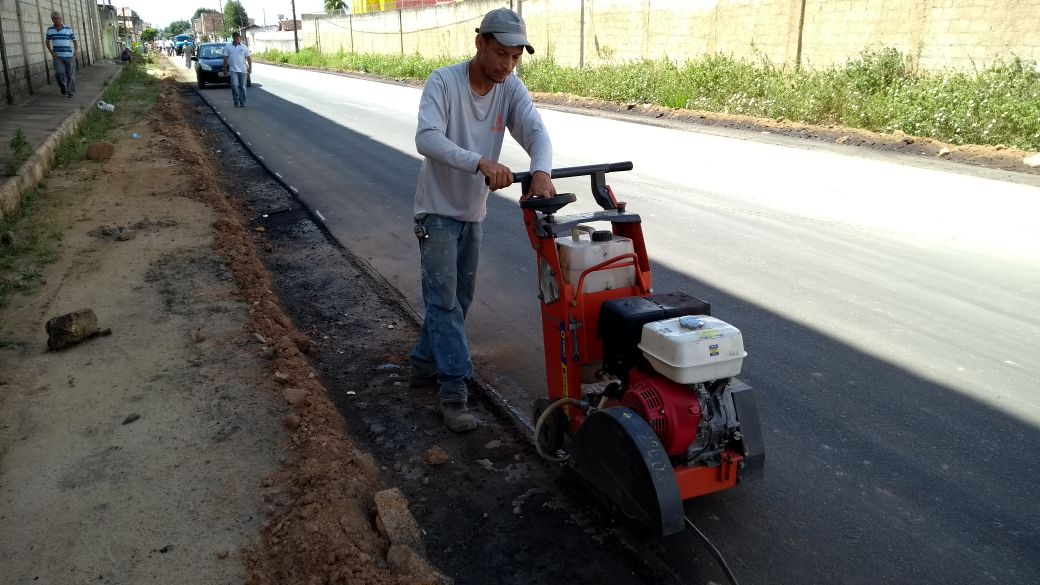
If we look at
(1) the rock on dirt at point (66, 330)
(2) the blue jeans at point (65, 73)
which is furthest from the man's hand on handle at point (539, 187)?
(2) the blue jeans at point (65, 73)

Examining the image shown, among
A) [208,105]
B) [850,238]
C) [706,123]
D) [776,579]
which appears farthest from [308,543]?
[208,105]

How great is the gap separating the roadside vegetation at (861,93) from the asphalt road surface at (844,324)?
2066mm

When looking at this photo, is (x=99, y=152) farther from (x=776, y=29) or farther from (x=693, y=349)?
(x=776, y=29)

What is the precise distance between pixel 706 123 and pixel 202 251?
41.9 ft

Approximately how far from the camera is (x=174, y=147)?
41.2 ft

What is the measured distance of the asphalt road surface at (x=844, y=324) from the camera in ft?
9.93

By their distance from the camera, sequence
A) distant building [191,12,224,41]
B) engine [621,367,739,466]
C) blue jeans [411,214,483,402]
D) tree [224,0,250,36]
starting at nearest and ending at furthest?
engine [621,367,739,466]
blue jeans [411,214,483,402]
tree [224,0,250,36]
distant building [191,12,224,41]

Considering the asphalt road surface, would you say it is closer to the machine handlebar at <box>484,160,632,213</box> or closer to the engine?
the engine

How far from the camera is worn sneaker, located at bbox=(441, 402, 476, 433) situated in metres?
3.80

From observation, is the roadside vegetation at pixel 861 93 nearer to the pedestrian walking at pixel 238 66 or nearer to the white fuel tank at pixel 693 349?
the pedestrian walking at pixel 238 66

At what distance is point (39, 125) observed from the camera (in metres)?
13.5

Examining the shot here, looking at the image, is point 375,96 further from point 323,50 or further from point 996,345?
point 323,50

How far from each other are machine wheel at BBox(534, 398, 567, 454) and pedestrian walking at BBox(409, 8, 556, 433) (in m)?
0.52

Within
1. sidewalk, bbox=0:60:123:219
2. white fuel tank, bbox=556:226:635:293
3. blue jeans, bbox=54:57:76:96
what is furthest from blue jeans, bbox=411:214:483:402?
blue jeans, bbox=54:57:76:96
